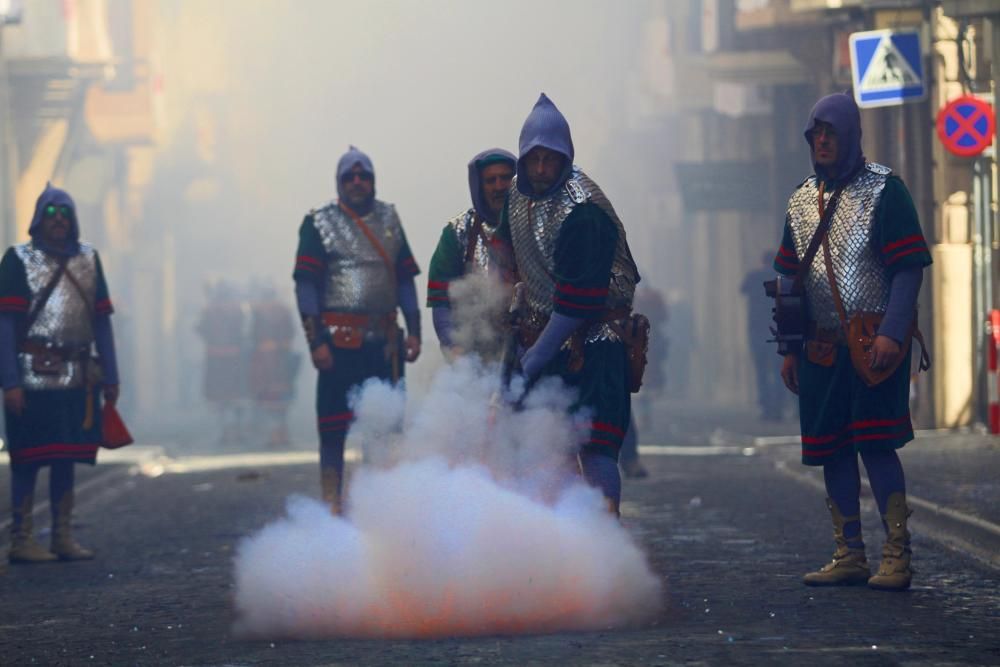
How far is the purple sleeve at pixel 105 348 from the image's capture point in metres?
10.6

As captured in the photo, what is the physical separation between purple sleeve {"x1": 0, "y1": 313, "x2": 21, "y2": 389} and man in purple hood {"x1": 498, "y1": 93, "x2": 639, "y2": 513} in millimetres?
3743

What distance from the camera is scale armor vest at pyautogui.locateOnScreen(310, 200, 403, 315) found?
10.8 meters

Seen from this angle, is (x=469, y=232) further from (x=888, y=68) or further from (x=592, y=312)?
(x=888, y=68)

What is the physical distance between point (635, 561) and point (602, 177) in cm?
6216

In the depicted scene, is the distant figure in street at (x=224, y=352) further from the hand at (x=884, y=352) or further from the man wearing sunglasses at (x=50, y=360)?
the hand at (x=884, y=352)

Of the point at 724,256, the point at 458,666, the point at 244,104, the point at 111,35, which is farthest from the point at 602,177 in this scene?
the point at 458,666

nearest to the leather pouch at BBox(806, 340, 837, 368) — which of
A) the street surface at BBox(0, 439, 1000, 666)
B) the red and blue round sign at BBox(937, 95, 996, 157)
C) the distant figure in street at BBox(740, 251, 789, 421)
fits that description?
the street surface at BBox(0, 439, 1000, 666)

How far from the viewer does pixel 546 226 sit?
24.6 ft

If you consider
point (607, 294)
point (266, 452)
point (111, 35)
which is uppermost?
point (111, 35)

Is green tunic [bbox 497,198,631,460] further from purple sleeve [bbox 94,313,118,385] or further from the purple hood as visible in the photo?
purple sleeve [bbox 94,313,118,385]

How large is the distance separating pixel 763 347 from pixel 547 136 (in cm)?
1820

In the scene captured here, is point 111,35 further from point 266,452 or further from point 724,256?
point 266,452

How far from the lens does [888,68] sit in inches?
731

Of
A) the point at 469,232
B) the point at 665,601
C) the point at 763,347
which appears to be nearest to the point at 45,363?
the point at 469,232
